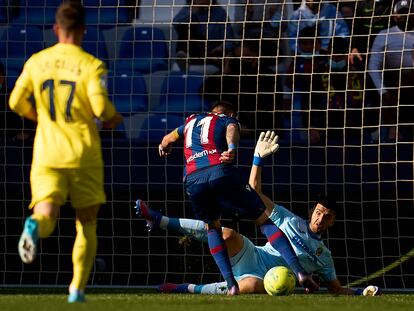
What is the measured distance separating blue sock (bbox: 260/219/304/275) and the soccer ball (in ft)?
0.48

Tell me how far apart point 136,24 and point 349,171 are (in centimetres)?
289

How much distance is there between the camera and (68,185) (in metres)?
7.32

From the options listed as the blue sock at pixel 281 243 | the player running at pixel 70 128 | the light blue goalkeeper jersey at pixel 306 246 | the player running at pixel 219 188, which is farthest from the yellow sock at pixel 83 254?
the light blue goalkeeper jersey at pixel 306 246

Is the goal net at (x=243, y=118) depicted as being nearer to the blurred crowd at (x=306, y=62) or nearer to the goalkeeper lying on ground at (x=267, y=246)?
the blurred crowd at (x=306, y=62)

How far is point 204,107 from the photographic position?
1253 cm

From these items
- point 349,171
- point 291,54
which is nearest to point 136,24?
point 291,54

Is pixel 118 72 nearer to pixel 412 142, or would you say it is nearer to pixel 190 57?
pixel 190 57

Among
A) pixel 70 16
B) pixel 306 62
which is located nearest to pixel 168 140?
pixel 306 62

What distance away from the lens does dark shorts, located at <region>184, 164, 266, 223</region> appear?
9.72 metres

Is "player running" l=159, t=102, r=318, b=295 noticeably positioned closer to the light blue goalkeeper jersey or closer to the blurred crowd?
the light blue goalkeeper jersey

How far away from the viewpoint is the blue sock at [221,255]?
9688mm

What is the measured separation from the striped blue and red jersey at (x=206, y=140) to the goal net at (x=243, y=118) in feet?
5.59

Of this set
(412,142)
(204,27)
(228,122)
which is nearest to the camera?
(228,122)

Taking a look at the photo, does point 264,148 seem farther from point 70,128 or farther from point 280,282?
point 70,128
